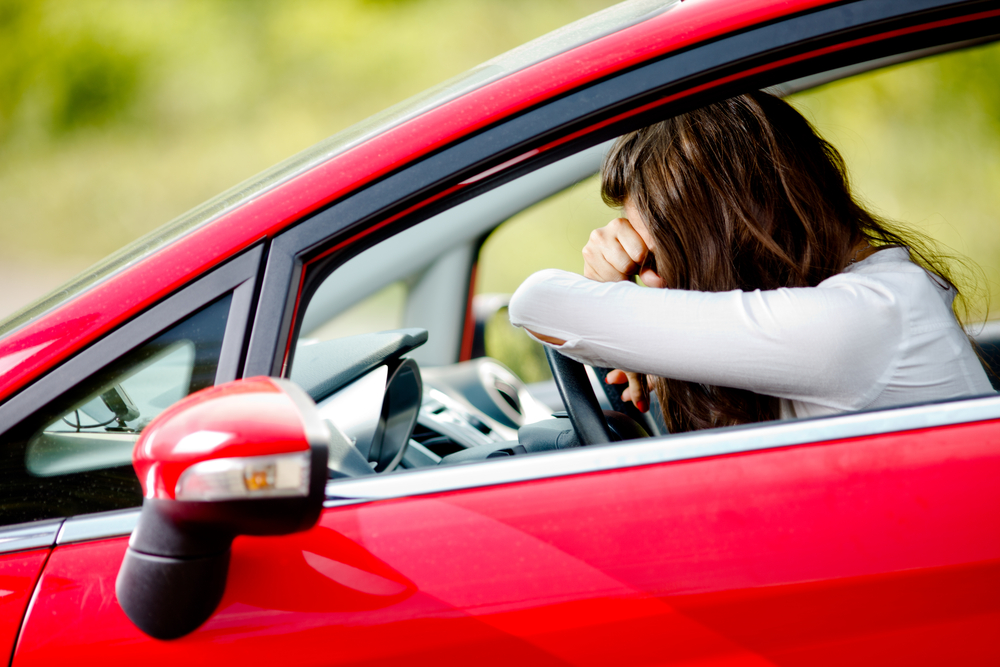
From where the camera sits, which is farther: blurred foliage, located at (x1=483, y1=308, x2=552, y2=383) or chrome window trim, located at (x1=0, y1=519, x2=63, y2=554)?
blurred foliage, located at (x1=483, y1=308, x2=552, y2=383)

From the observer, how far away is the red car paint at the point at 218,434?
0.73m

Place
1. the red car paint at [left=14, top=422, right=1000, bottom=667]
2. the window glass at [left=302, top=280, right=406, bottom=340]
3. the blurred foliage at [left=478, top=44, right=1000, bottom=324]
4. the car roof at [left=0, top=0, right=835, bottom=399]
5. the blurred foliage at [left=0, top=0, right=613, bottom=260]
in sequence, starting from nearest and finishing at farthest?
the red car paint at [left=14, top=422, right=1000, bottom=667] → the car roof at [left=0, top=0, right=835, bottom=399] → the window glass at [left=302, top=280, right=406, bottom=340] → the blurred foliage at [left=478, top=44, right=1000, bottom=324] → the blurred foliage at [left=0, top=0, right=613, bottom=260]

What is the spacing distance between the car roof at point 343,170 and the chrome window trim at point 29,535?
164mm

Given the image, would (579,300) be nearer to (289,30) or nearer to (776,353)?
(776,353)

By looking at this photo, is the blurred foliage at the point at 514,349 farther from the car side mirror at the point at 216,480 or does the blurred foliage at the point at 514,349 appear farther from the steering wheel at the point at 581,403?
the car side mirror at the point at 216,480

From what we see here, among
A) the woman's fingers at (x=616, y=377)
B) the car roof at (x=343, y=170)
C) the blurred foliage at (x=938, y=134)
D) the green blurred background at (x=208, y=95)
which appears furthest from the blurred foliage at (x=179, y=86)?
the car roof at (x=343, y=170)

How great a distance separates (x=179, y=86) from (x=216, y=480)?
9424 mm

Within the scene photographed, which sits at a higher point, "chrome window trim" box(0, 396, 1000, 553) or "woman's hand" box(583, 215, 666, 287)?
"woman's hand" box(583, 215, 666, 287)

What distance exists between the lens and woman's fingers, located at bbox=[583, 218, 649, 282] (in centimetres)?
127

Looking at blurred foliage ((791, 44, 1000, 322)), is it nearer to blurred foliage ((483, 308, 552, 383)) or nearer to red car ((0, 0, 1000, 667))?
blurred foliage ((483, 308, 552, 383))

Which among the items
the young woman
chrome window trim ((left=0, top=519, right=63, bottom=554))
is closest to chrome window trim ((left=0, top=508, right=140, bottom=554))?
chrome window trim ((left=0, top=519, right=63, bottom=554))

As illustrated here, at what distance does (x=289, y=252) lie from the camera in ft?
3.17

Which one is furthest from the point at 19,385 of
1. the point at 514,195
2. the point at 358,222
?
the point at 514,195

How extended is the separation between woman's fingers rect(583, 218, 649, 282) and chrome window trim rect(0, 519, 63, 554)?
2.82 ft
